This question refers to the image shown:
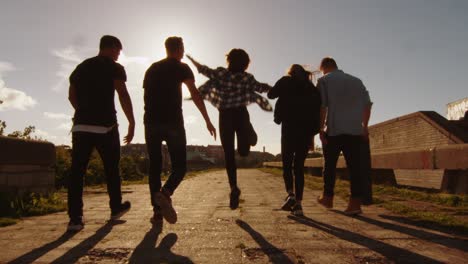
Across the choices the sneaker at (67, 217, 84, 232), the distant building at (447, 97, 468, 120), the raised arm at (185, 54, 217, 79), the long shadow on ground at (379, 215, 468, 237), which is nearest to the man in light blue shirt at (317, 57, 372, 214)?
the long shadow on ground at (379, 215, 468, 237)

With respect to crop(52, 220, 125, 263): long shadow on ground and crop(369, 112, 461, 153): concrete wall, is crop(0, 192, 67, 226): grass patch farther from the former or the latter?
crop(369, 112, 461, 153): concrete wall

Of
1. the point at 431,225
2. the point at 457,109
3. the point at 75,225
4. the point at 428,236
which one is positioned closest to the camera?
the point at 428,236

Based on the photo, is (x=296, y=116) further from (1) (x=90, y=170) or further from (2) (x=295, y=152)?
(1) (x=90, y=170)

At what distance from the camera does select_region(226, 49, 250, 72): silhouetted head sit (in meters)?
5.14

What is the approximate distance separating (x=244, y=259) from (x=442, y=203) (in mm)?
4091

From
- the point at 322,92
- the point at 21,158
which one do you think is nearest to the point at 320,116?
the point at 322,92

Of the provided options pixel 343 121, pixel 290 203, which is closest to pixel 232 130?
pixel 290 203

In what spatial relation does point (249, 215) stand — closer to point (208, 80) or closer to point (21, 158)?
point (208, 80)

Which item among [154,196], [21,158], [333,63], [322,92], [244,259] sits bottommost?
[244,259]

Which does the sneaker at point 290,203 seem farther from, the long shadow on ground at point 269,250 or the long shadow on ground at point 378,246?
the long shadow on ground at point 269,250

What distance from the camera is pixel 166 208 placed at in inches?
160

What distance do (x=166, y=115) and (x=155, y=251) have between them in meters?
1.77

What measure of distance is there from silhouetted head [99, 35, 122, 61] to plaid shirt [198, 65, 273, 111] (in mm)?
1044

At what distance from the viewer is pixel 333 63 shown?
5.36 m
